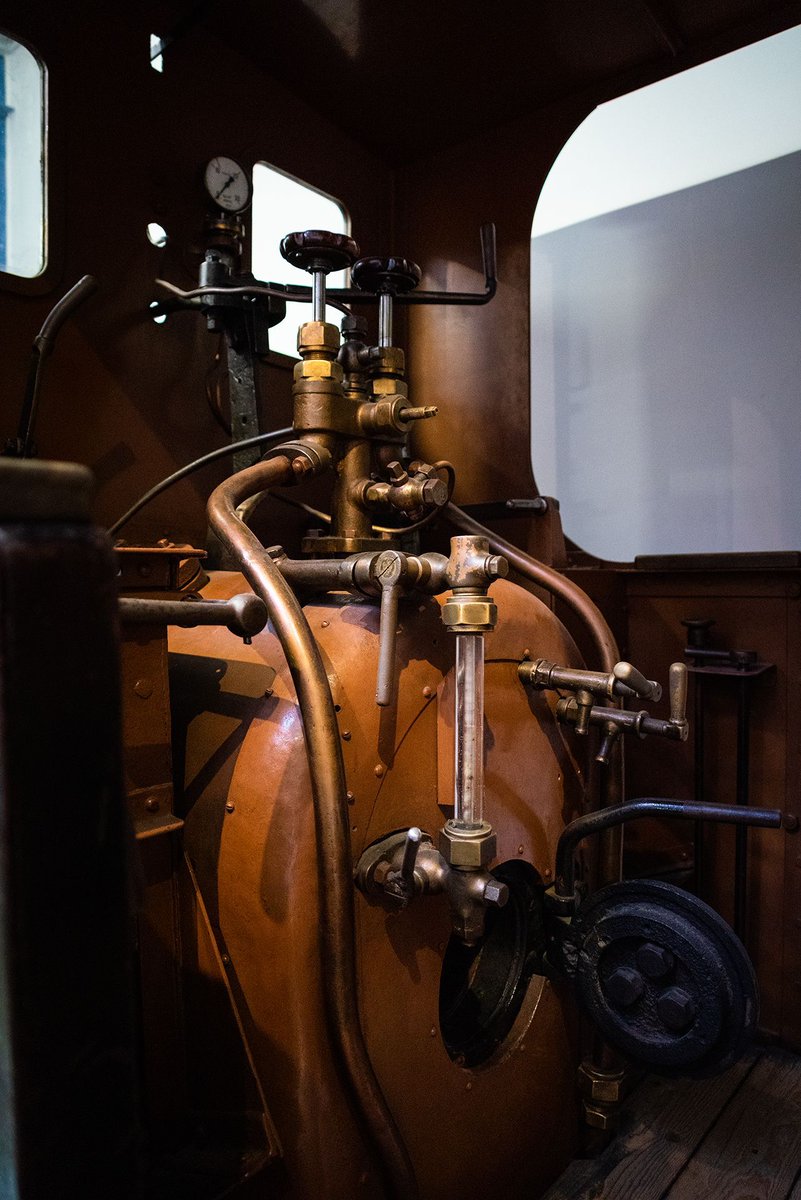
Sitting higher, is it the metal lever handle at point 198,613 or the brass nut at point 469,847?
the metal lever handle at point 198,613

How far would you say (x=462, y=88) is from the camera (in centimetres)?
239

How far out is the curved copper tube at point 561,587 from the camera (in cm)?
187

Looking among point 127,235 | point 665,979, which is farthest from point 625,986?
point 127,235

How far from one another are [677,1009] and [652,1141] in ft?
2.36

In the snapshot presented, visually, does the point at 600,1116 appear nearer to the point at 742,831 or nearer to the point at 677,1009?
the point at 677,1009

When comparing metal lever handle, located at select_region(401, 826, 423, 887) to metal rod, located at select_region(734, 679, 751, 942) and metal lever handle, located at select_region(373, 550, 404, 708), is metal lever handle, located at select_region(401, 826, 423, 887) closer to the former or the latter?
metal lever handle, located at select_region(373, 550, 404, 708)

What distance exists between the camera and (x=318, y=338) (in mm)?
1559

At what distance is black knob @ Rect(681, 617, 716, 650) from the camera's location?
90.0 inches

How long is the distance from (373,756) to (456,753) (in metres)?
0.14

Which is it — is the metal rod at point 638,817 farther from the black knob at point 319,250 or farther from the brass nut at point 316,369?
the black knob at point 319,250

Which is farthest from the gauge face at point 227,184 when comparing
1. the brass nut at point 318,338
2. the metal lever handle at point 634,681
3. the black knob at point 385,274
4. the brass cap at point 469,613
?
the metal lever handle at point 634,681

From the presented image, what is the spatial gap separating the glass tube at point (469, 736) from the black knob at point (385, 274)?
2.87 ft

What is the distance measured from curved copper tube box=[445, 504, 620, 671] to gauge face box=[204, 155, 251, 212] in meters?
1.02

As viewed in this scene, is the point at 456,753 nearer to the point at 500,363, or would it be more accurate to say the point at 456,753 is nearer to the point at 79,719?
the point at 79,719
